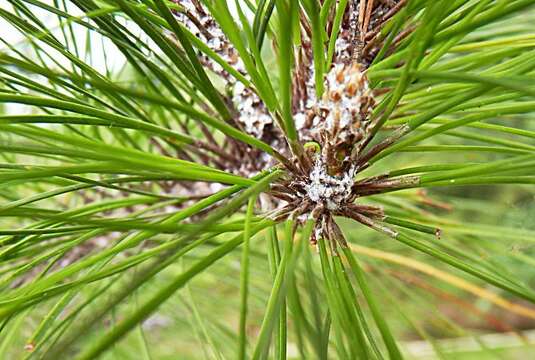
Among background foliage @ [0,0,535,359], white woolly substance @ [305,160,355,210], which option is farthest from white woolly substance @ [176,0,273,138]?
white woolly substance @ [305,160,355,210]

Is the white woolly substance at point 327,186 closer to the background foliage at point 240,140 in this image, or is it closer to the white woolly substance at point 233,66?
the background foliage at point 240,140

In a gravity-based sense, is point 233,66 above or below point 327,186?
above

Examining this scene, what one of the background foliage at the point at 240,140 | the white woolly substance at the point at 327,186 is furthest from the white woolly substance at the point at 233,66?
the white woolly substance at the point at 327,186

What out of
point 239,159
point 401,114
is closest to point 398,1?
point 401,114

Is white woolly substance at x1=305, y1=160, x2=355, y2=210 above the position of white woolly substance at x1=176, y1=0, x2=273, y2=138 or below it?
below

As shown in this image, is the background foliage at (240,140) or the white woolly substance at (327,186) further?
the white woolly substance at (327,186)

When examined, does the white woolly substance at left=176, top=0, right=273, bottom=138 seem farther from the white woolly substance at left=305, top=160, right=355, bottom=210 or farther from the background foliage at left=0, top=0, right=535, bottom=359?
the white woolly substance at left=305, top=160, right=355, bottom=210

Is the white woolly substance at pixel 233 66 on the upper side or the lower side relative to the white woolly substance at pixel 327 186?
upper

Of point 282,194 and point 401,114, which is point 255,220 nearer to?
point 282,194
